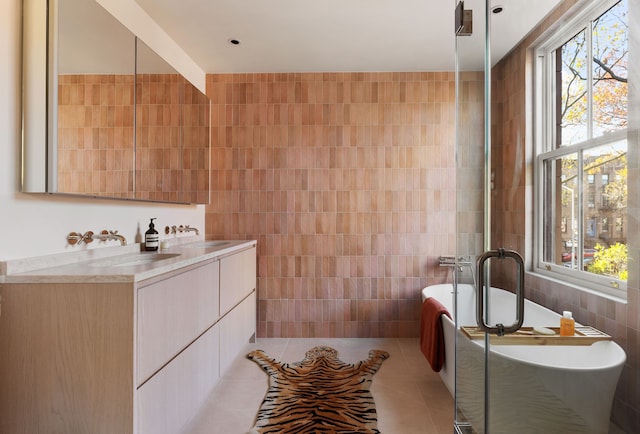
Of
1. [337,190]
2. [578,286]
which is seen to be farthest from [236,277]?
[578,286]

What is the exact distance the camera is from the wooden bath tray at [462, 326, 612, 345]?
3.25ft

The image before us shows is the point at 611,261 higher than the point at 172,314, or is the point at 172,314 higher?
the point at 611,261

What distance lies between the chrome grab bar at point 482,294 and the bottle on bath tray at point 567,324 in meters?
0.11

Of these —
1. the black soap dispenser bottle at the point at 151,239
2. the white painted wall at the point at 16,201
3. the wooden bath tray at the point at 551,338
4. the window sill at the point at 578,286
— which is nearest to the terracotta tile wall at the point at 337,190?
the black soap dispenser bottle at the point at 151,239

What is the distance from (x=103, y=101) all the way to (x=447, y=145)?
281cm

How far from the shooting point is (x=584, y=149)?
1011 millimetres

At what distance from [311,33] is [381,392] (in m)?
2.67

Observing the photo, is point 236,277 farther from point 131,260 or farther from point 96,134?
point 96,134

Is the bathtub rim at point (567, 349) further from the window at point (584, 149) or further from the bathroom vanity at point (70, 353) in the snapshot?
the bathroom vanity at point (70, 353)

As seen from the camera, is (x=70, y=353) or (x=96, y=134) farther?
(x=96, y=134)

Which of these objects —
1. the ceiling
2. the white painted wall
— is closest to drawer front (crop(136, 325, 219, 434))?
the white painted wall

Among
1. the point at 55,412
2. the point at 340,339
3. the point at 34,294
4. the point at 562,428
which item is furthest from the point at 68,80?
the point at 340,339

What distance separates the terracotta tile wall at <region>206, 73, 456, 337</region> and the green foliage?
238 centimetres

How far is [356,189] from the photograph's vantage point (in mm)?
3377
